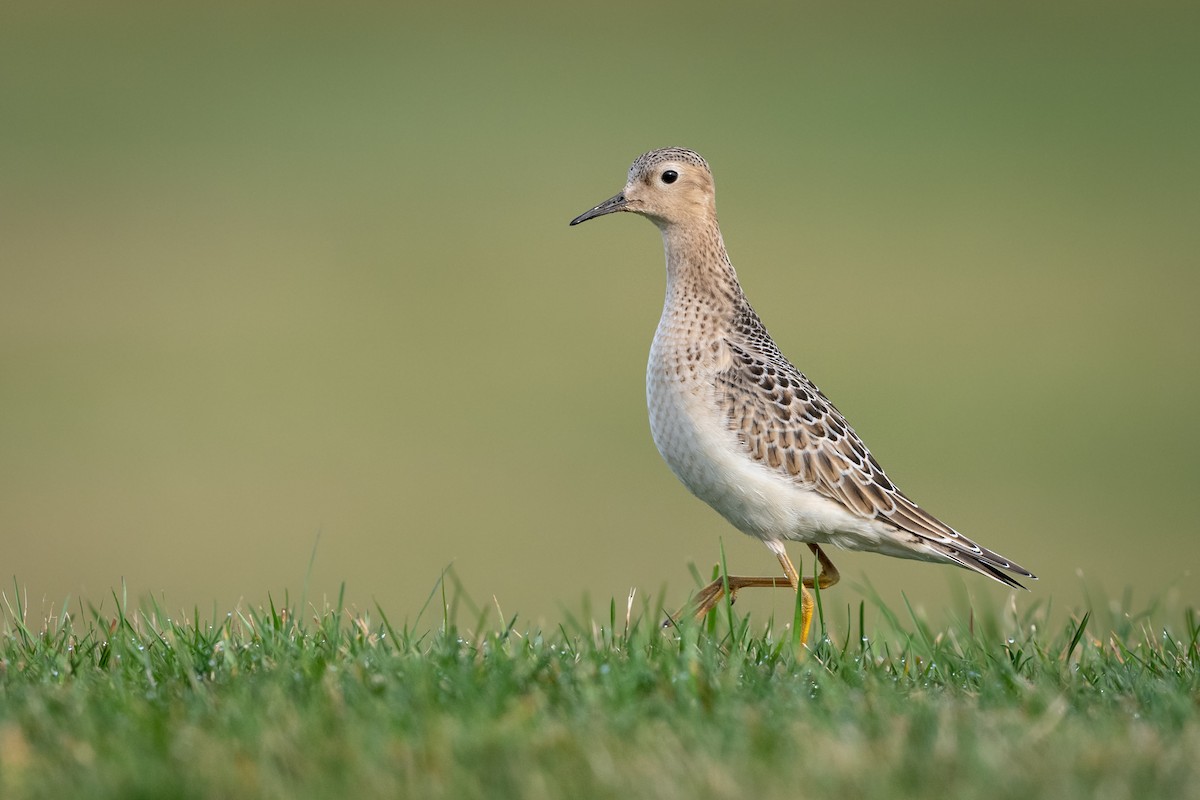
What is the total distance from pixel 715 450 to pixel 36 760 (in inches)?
171

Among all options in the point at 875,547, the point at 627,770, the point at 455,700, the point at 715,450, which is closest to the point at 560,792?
the point at 627,770

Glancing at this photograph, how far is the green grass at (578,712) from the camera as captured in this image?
15.4 feet

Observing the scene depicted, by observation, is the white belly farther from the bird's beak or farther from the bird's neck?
the bird's beak

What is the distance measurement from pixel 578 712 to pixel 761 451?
133 inches

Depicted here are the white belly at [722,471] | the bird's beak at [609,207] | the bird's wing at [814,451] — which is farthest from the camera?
the bird's beak at [609,207]

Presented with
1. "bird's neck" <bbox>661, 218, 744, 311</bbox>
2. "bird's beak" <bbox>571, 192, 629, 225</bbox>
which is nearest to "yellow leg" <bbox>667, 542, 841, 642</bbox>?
"bird's neck" <bbox>661, 218, 744, 311</bbox>

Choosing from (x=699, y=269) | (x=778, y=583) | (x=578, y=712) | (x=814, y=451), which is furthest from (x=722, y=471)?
(x=578, y=712)

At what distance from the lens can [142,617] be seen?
7.04m

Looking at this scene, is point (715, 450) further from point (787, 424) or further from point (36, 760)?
point (36, 760)

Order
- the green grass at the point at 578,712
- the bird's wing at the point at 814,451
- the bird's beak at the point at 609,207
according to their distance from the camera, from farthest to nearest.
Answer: the bird's beak at the point at 609,207 < the bird's wing at the point at 814,451 < the green grass at the point at 578,712

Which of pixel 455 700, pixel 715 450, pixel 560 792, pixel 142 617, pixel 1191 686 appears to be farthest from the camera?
pixel 715 450

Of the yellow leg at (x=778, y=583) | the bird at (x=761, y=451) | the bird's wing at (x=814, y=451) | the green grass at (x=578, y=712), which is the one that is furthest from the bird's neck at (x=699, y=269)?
the green grass at (x=578, y=712)

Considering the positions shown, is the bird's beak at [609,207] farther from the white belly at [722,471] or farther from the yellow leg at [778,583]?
the yellow leg at [778,583]

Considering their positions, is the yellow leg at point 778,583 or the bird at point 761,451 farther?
the bird at point 761,451
